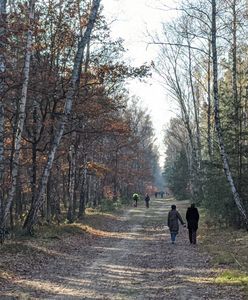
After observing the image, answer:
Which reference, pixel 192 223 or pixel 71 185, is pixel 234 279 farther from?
pixel 71 185

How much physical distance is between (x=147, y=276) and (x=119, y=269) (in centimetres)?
135

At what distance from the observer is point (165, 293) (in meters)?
9.99

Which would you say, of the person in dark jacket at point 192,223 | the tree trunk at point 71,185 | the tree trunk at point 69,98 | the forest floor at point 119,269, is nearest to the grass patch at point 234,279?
the forest floor at point 119,269

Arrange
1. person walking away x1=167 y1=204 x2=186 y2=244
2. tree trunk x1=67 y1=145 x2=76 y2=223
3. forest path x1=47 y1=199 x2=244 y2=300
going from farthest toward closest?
tree trunk x1=67 y1=145 x2=76 y2=223
person walking away x1=167 y1=204 x2=186 y2=244
forest path x1=47 y1=199 x2=244 y2=300

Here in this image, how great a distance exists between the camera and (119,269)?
1336 cm

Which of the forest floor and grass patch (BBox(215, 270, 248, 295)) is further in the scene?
grass patch (BBox(215, 270, 248, 295))

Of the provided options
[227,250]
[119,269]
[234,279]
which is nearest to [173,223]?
[227,250]

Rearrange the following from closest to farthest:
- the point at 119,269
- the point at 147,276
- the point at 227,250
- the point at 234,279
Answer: the point at 234,279, the point at 147,276, the point at 119,269, the point at 227,250

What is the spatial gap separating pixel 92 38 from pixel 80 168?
1198 centimetres

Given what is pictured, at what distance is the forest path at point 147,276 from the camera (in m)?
9.91

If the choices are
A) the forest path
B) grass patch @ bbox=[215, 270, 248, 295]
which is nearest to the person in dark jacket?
the forest path

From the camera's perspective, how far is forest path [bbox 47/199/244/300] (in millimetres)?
9914

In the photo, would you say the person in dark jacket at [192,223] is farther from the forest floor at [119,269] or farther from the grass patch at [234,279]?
the grass patch at [234,279]

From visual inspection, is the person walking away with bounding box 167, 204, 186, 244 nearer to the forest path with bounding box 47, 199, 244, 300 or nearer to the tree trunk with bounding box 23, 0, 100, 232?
the forest path with bounding box 47, 199, 244, 300
